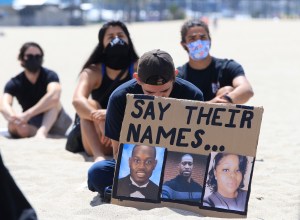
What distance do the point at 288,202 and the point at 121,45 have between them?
7.37ft

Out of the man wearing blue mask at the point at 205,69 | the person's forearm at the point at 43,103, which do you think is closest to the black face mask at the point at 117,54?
the man wearing blue mask at the point at 205,69

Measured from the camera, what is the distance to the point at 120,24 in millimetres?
6789

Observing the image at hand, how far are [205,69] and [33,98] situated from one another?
7.40 feet

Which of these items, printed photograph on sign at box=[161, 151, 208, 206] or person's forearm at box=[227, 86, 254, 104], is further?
person's forearm at box=[227, 86, 254, 104]

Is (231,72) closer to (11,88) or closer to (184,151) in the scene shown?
(184,151)

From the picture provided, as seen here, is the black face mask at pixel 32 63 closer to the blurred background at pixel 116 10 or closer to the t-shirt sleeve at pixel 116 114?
the t-shirt sleeve at pixel 116 114

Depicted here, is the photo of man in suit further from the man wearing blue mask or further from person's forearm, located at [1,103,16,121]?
person's forearm, located at [1,103,16,121]

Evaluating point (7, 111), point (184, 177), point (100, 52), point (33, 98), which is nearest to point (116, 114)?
point (184, 177)

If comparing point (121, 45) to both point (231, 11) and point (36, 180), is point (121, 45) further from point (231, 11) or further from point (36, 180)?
point (231, 11)

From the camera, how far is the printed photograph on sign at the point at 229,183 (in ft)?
15.1

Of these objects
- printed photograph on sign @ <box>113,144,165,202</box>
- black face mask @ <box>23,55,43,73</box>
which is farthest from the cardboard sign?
black face mask @ <box>23,55,43,73</box>

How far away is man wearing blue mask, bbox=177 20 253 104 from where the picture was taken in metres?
6.79

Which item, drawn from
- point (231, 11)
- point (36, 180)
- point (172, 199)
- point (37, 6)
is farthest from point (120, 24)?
point (231, 11)

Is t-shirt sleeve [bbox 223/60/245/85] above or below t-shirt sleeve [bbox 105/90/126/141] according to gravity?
above
